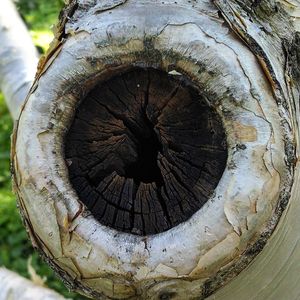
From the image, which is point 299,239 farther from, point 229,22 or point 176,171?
point 229,22

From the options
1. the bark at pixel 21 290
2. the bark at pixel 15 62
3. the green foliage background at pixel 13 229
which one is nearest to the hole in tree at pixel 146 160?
the bark at pixel 21 290

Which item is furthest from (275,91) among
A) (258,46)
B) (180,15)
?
(180,15)

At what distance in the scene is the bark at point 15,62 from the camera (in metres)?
2.30

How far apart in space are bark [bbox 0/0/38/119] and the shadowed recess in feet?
4.06

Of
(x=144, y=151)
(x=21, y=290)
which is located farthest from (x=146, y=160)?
(x=21, y=290)

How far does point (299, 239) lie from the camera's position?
1.12m

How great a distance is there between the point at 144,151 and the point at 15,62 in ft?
4.68

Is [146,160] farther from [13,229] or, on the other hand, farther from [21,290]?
[13,229]

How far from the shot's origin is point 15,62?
240cm

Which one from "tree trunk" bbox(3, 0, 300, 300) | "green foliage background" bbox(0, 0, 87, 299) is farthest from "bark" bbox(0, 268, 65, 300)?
"tree trunk" bbox(3, 0, 300, 300)

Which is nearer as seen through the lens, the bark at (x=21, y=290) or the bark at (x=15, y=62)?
the bark at (x=21, y=290)

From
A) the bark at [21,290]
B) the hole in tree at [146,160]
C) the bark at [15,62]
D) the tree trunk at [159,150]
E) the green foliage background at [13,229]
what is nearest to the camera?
the tree trunk at [159,150]

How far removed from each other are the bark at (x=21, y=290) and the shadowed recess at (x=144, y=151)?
1.07 meters

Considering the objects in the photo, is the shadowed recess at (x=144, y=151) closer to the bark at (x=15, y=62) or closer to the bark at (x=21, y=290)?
the bark at (x=21, y=290)
